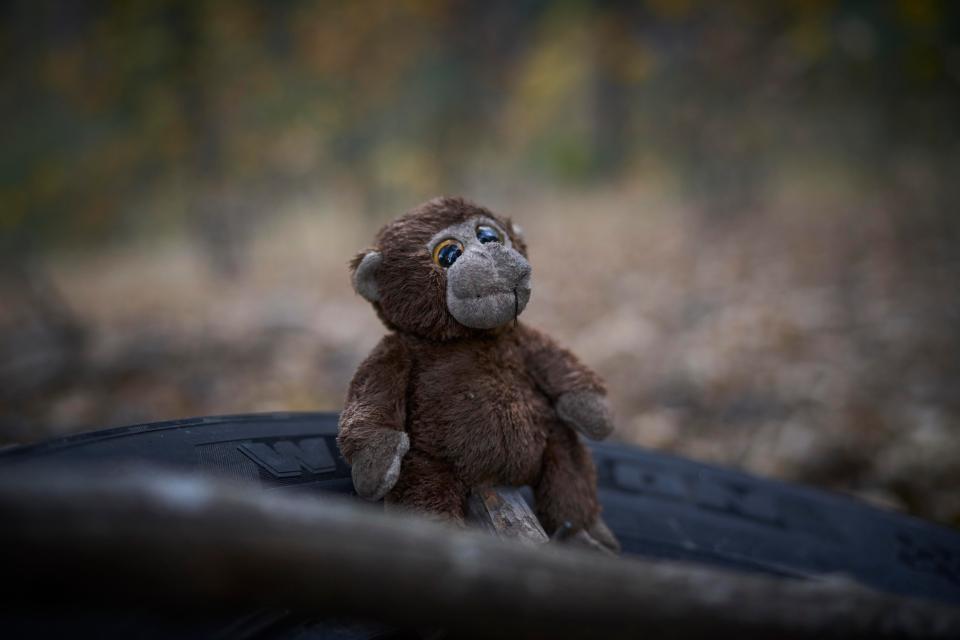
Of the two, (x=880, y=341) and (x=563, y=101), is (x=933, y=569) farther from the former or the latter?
(x=563, y=101)

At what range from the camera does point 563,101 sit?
5410 mm

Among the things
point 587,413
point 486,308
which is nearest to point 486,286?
point 486,308

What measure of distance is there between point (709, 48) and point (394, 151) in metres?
2.45

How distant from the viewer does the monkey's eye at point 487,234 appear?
1.15m

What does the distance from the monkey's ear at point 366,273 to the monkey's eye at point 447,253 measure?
97 millimetres

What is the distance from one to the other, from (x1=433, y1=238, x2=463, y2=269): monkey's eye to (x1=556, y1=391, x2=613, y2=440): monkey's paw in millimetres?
310

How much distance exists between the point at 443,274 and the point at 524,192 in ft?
14.4

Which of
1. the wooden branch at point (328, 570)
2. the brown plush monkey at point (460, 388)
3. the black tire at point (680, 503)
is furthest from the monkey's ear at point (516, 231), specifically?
the wooden branch at point (328, 570)

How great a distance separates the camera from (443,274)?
1104 millimetres

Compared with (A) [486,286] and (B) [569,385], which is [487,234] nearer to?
(A) [486,286]

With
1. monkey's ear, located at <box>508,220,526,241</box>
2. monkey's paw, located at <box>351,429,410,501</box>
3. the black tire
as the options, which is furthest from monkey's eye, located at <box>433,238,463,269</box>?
the black tire

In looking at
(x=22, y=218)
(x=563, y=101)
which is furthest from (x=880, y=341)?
(x=22, y=218)

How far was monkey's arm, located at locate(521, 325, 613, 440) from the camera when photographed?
3.80ft

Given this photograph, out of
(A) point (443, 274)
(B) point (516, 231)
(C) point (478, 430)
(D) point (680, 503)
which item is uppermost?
(B) point (516, 231)
